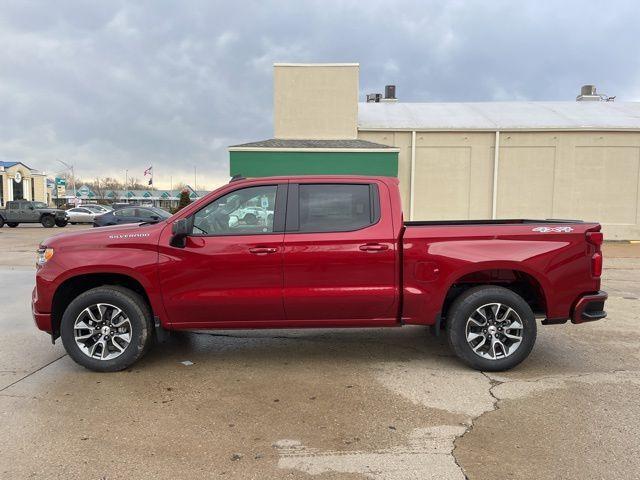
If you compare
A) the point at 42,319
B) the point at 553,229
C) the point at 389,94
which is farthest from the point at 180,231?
the point at 389,94

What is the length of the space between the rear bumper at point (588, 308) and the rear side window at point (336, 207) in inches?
85.5

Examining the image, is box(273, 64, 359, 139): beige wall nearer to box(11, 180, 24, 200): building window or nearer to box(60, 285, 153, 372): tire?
box(60, 285, 153, 372): tire

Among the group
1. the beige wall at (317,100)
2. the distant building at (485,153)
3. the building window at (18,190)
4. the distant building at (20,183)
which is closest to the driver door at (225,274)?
the distant building at (485,153)

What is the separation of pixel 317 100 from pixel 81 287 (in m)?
16.7

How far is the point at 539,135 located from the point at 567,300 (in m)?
17.0

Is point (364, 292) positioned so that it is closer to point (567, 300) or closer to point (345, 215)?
point (345, 215)

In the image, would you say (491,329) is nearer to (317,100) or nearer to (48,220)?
(317,100)

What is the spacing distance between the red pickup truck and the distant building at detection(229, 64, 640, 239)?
48.3 feet

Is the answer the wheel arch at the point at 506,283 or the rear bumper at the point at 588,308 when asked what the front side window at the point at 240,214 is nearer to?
the wheel arch at the point at 506,283

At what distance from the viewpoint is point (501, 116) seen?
2117 cm

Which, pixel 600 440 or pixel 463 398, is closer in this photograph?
pixel 600 440

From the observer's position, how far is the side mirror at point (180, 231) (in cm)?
441

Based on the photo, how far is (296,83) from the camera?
66.2ft

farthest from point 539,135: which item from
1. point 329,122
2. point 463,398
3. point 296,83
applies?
point 463,398
